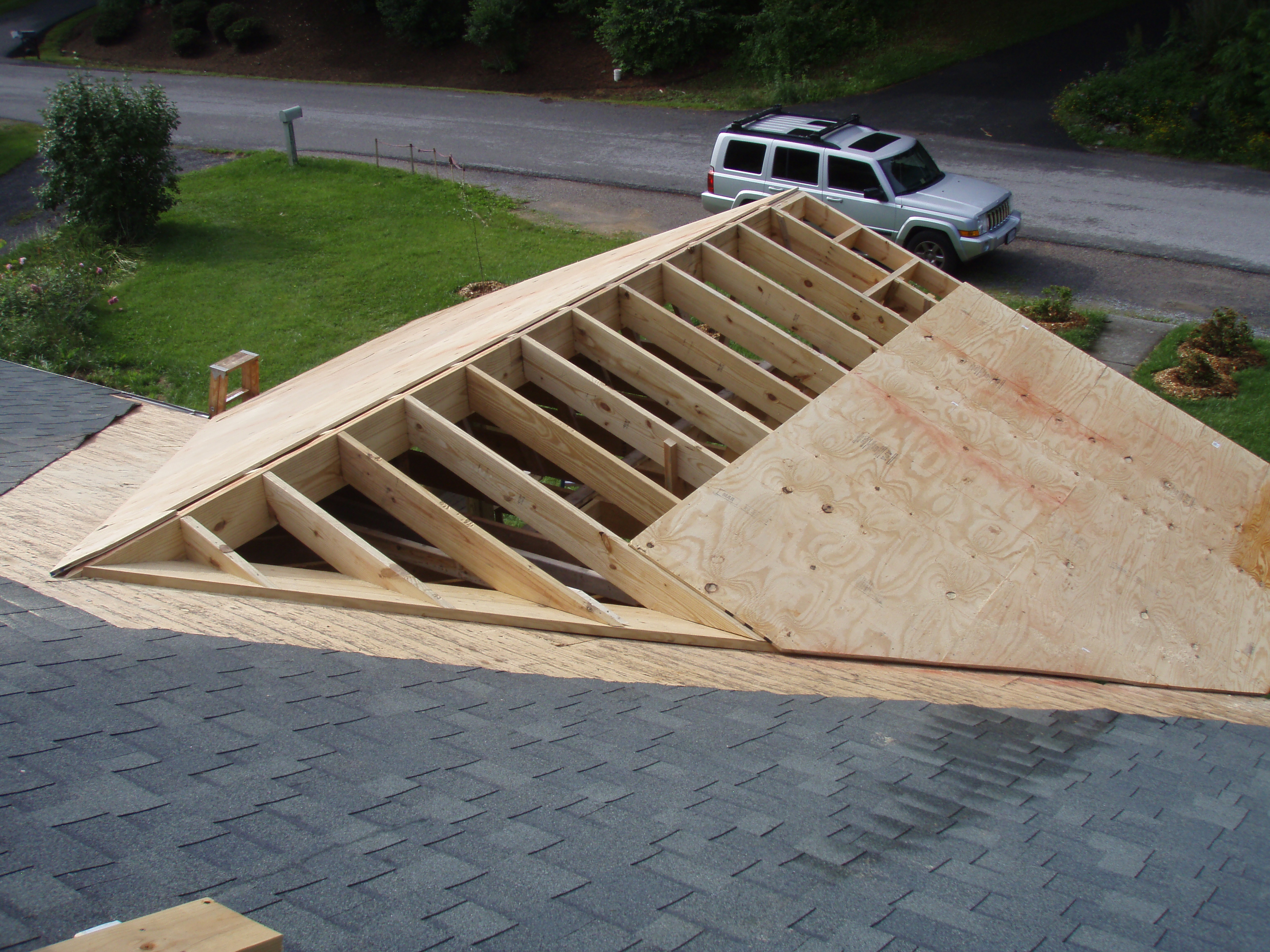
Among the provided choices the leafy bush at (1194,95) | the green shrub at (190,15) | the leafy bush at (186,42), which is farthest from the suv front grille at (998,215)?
the green shrub at (190,15)

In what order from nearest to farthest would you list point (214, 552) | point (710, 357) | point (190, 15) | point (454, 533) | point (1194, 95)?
point (214, 552) < point (454, 533) < point (710, 357) < point (1194, 95) < point (190, 15)

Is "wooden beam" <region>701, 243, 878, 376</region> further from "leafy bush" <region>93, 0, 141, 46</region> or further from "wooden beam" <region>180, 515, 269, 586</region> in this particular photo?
"leafy bush" <region>93, 0, 141, 46</region>

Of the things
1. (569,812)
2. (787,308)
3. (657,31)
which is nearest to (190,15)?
(657,31)

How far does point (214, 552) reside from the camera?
14.7ft

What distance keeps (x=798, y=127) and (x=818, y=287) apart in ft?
34.4

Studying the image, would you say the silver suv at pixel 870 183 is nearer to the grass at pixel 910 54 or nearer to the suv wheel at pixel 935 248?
the suv wheel at pixel 935 248

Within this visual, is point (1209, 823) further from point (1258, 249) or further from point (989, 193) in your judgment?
point (1258, 249)

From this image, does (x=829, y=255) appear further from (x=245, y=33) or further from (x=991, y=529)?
(x=245, y=33)

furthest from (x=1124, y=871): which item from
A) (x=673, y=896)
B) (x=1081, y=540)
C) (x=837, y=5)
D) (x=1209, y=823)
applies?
(x=837, y=5)

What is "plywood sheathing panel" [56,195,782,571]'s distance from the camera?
489cm

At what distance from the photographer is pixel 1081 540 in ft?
18.3

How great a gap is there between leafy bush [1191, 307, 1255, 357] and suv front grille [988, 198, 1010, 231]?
158 inches

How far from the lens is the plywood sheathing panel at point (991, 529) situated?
4973 millimetres

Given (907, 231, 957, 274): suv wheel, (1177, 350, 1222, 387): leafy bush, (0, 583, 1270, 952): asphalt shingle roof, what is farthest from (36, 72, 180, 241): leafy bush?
(1177, 350, 1222, 387): leafy bush
